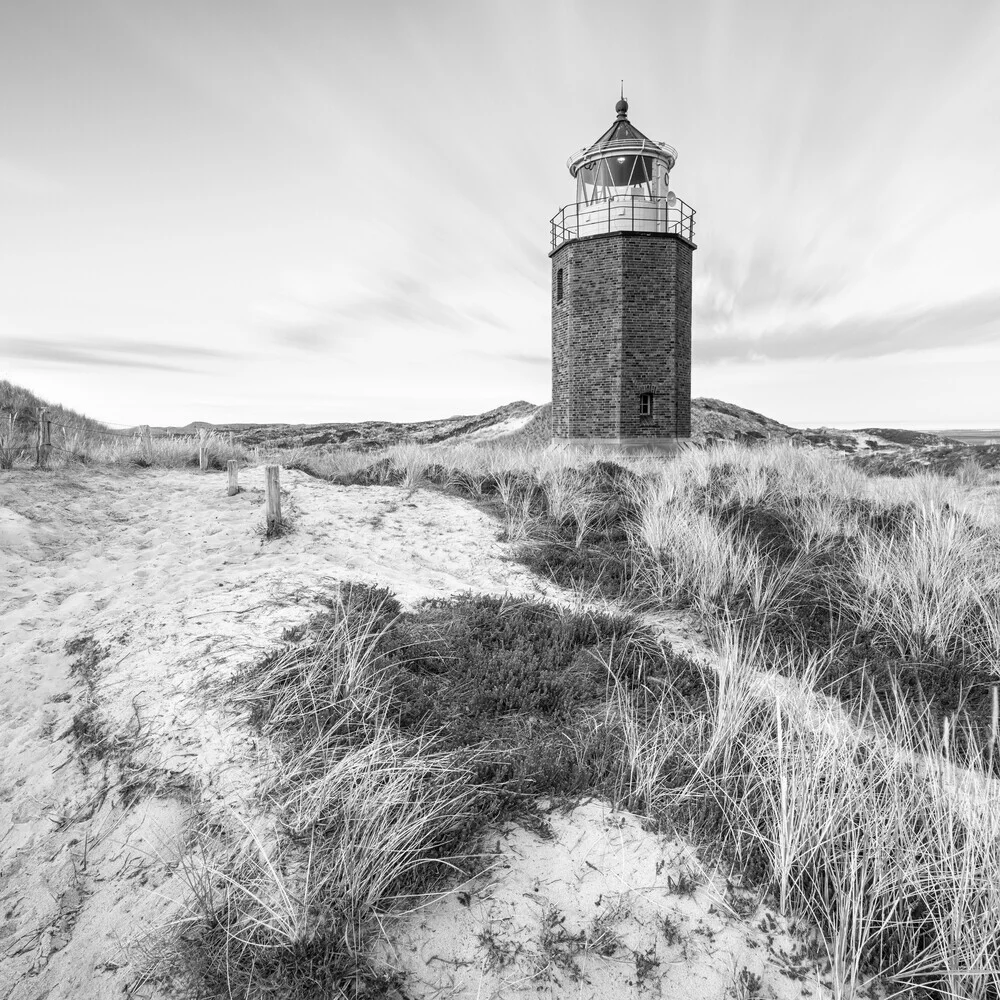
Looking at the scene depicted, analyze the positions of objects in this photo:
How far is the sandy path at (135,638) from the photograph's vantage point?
2.64 m

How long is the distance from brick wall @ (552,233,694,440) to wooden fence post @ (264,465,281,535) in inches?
535

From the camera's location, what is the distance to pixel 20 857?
2947 mm

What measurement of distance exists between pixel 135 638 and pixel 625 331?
56.3 ft

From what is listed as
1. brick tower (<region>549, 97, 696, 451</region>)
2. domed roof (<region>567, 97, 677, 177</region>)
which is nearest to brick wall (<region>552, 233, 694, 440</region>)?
brick tower (<region>549, 97, 696, 451</region>)

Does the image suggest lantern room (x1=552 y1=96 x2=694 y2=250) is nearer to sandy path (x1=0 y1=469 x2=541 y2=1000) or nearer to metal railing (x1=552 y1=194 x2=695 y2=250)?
metal railing (x1=552 y1=194 x2=695 y2=250)

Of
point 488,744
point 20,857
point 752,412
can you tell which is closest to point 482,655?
point 488,744

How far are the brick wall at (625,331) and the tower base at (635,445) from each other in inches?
7.2

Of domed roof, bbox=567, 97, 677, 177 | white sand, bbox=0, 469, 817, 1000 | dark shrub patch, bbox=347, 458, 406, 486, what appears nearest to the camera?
white sand, bbox=0, 469, 817, 1000

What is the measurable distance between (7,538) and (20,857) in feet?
16.7

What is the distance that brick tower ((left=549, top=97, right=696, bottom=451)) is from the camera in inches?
749

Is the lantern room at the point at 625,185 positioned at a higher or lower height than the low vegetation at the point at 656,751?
higher

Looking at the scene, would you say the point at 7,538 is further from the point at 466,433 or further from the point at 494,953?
the point at 466,433

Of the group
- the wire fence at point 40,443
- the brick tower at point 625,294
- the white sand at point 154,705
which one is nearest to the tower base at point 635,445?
the brick tower at point 625,294

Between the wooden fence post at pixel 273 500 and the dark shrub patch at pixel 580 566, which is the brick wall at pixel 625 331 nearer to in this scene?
the dark shrub patch at pixel 580 566
